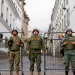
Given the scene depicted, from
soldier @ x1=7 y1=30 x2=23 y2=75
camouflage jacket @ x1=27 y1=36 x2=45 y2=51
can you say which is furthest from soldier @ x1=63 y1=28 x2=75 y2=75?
soldier @ x1=7 y1=30 x2=23 y2=75

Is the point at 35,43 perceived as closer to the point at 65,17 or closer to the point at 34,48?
the point at 34,48

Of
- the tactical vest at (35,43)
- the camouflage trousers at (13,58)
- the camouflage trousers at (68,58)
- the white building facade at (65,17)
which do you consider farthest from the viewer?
the white building facade at (65,17)

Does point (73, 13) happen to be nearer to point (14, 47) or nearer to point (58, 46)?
point (58, 46)

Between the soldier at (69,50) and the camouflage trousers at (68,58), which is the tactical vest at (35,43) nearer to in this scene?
the soldier at (69,50)

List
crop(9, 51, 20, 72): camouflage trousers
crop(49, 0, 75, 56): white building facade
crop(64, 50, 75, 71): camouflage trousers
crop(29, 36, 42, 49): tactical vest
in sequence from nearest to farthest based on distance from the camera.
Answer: crop(64, 50, 75, 71): camouflage trousers < crop(29, 36, 42, 49): tactical vest < crop(9, 51, 20, 72): camouflage trousers < crop(49, 0, 75, 56): white building facade

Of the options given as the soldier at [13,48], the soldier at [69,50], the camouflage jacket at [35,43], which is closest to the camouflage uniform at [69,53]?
the soldier at [69,50]

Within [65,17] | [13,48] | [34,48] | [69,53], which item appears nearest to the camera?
[69,53]

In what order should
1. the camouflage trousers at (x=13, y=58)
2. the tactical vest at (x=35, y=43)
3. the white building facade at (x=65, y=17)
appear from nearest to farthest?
the tactical vest at (x=35, y=43)
the camouflage trousers at (x=13, y=58)
the white building facade at (x=65, y=17)

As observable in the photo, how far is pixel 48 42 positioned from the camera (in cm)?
1270

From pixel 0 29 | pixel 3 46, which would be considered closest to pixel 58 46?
pixel 3 46

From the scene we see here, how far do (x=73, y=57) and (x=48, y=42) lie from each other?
8.83 ft

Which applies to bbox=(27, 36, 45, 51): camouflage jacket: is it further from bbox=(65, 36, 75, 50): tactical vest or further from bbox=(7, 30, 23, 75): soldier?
bbox=(65, 36, 75, 50): tactical vest

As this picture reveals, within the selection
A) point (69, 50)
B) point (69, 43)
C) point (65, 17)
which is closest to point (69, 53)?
point (69, 50)

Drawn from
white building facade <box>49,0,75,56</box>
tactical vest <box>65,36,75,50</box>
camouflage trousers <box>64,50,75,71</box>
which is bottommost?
camouflage trousers <box>64,50,75,71</box>
